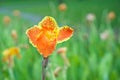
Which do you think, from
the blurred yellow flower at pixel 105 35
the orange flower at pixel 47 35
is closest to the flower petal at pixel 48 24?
the orange flower at pixel 47 35

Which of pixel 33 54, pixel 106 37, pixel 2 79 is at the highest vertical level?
pixel 2 79

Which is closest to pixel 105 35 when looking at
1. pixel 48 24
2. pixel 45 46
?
pixel 48 24

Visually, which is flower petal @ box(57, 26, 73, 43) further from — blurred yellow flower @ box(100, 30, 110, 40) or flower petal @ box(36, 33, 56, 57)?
blurred yellow flower @ box(100, 30, 110, 40)

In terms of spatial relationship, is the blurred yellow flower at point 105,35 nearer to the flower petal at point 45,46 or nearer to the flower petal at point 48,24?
the flower petal at point 48,24

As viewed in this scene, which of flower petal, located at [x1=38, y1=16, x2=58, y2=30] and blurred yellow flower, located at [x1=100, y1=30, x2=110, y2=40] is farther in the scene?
blurred yellow flower, located at [x1=100, y1=30, x2=110, y2=40]

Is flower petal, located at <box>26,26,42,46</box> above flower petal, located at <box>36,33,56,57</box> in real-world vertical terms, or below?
above

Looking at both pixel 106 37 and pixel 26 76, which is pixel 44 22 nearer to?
pixel 26 76

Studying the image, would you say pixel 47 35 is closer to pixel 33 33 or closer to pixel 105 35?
pixel 33 33

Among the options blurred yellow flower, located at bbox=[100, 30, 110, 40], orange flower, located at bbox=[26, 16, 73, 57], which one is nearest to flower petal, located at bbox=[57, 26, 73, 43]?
orange flower, located at bbox=[26, 16, 73, 57]

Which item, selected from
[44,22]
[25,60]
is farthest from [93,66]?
[44,22]
